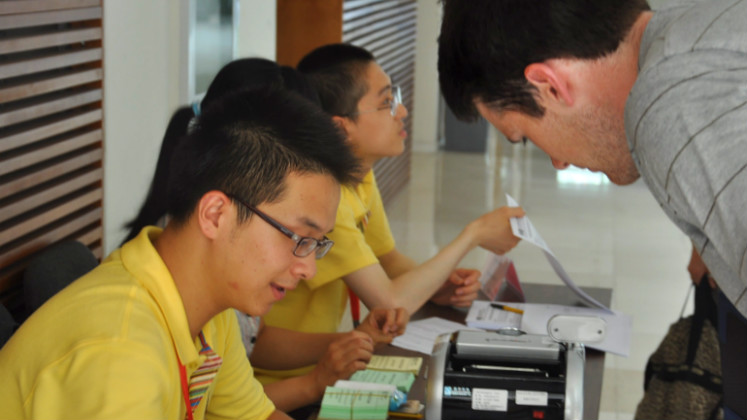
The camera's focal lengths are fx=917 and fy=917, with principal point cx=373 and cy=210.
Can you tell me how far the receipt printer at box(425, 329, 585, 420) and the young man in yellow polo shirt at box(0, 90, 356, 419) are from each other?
1.07ft

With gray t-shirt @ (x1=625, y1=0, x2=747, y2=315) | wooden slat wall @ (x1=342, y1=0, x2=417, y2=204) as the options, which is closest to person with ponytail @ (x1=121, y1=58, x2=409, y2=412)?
gray t-shirt @ (x1=625, y1=0, x2=747, y2=315)

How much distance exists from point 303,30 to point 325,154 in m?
3.50

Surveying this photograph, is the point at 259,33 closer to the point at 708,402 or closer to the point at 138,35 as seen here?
the point at 138,35

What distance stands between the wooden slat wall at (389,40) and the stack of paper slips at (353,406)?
11.6 feet

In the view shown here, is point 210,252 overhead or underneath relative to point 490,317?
overhead

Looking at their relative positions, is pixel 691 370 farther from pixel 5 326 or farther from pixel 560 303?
pixel 5 326

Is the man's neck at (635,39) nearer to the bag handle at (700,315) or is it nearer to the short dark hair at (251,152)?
the short dark hair at (251,152)

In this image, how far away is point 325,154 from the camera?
5.22 ft

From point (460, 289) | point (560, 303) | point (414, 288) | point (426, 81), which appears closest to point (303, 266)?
point (414, 288)

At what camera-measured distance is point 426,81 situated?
980cm

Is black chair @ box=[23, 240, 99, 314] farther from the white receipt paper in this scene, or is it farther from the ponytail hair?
the white receipt paper

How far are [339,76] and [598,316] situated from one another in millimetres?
1072

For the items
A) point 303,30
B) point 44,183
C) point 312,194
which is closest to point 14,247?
point 44,183

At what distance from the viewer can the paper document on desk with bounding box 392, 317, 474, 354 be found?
2.26m
